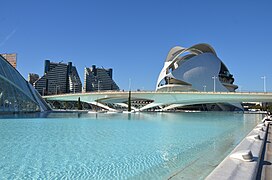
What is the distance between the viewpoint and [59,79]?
10888 centimetres

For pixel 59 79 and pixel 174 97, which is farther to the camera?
pixel 59 79

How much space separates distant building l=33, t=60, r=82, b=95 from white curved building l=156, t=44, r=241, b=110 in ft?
160

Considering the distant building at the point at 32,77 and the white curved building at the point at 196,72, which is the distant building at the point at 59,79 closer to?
the distant building at the point at 32,77

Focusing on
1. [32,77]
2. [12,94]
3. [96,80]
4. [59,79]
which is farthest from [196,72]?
[32,77]

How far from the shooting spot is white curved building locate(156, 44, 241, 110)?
67625mm

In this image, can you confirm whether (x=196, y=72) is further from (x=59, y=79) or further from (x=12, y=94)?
(x=59, y=79)

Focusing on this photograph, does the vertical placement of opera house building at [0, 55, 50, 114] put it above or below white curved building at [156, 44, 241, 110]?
below

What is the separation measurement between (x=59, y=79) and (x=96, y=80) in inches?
605

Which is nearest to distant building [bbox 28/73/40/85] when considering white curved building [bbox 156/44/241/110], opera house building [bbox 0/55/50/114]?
white curved building [bbox 156/44/241/110]

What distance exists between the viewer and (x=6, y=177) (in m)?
5.52

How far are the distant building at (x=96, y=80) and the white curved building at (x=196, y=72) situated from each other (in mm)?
42484

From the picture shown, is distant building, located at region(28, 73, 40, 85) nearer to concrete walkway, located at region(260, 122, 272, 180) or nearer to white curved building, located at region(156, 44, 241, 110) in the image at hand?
white curved building, located at region(156, 44, 241, 110)

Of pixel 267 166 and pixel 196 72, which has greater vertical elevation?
pixel 196 72

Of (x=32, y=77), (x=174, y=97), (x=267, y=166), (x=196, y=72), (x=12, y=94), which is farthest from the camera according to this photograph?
(x=32, y=77)
